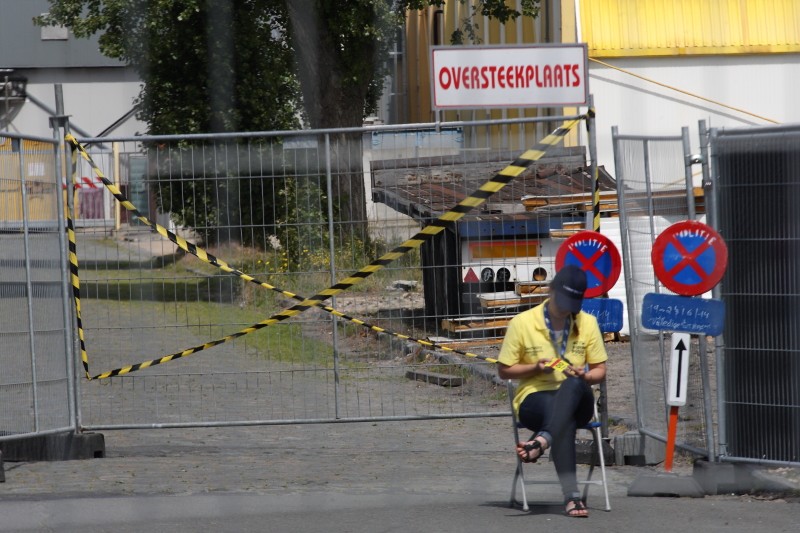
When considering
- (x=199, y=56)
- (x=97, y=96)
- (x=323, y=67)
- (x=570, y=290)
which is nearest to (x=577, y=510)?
(x=570, y=290)

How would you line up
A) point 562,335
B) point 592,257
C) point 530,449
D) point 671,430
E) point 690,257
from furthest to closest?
point 592,257 → point 671,430 → point 690,257 → point 562,335 → point 530,449

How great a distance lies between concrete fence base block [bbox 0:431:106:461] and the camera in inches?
324

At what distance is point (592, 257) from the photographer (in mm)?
7660

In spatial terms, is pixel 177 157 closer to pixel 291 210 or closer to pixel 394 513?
pixel 291 210

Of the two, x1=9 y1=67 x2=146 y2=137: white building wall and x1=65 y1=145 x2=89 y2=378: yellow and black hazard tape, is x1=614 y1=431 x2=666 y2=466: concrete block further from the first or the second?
x1=9 y1=67 x2=146 y2=137: white building wall

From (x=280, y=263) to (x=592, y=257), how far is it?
8.02ft

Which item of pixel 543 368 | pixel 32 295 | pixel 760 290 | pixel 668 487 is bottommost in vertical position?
pixel 668 487

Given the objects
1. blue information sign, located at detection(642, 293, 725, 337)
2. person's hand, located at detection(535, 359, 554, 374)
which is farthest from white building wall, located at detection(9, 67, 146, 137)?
person's hand, located at detection(535, 359, 554, 374)

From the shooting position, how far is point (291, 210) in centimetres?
868

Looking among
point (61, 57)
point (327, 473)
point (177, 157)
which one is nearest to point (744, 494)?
point (327, 473)

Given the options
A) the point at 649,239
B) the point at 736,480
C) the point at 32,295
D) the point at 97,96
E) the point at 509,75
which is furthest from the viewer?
the point at 97,96

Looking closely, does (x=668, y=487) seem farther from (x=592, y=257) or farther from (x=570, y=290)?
(x=592, y=257)

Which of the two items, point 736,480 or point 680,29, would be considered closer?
point 736,480

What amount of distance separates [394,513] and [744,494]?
7.05 ft
